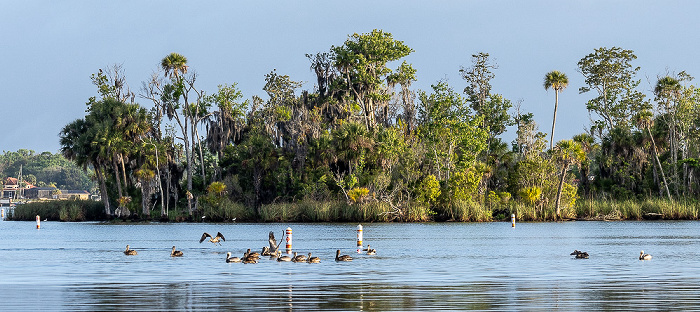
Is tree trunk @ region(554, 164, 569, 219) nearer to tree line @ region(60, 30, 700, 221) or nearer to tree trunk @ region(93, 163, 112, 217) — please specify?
tree line @ region(60, 30, 700, 221)

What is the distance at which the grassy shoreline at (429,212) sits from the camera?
83.2 metres

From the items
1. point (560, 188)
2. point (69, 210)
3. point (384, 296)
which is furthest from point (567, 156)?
point (384, 296)

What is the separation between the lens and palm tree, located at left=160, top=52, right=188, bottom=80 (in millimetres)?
100750

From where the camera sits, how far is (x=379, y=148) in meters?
85.8

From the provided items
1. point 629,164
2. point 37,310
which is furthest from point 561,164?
point 37,310

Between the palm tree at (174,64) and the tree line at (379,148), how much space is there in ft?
0.32

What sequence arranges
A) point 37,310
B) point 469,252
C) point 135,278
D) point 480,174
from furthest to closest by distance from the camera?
point 480,174 → point 469,252 → point 135,278 → point 37,310

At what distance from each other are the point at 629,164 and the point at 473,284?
7313 cm

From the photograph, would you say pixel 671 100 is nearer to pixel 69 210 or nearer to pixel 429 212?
pixel 429 212

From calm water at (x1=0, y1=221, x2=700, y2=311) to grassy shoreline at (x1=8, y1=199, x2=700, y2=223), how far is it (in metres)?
34.3

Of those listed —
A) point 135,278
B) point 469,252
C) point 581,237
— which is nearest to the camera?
point 135,278

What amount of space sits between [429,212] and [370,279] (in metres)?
56.8

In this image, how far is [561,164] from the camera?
91000 millimetres

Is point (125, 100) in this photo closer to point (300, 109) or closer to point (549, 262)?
point (300, 109)
